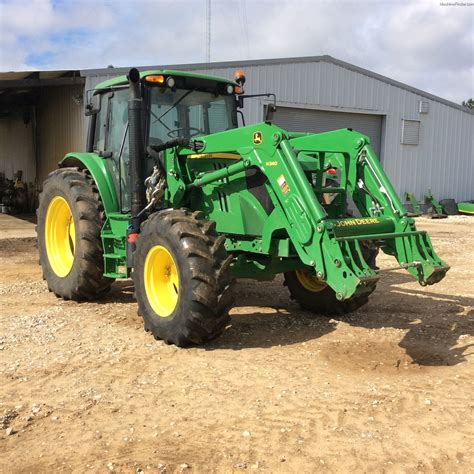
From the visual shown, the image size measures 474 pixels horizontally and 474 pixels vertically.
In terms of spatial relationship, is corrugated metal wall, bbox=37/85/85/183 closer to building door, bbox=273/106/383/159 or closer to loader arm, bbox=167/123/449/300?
building door, bbox=273/106/383/159

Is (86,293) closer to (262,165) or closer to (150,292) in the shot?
(150,292)

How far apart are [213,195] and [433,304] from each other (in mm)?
2946

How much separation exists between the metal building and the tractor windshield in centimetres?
785

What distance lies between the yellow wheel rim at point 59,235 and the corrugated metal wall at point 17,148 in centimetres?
1237

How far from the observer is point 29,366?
480cm

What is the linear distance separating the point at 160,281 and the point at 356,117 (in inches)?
625

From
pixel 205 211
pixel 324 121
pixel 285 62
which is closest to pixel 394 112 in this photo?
pixel 324 121

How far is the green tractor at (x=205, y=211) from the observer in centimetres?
502

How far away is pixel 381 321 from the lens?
630 centimetres

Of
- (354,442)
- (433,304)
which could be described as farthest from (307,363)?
(433,304)

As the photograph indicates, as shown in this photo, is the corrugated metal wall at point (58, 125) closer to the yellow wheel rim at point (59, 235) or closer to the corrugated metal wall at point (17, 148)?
the corrugated metal wall at point (17, 148)

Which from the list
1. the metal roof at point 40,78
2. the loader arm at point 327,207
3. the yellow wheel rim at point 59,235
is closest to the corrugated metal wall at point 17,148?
the metal roof at point 40,78

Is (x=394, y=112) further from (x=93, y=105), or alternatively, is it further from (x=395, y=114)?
(x=93, y=105)

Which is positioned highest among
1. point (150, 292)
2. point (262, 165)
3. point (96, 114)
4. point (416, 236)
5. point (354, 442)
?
point (96, 114)
